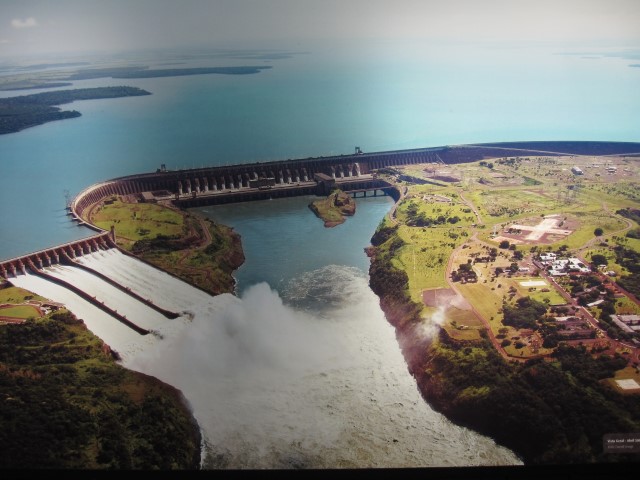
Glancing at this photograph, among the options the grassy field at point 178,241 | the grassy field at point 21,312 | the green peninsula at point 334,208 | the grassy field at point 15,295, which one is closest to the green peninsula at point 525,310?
the green peninsula at point 334,208

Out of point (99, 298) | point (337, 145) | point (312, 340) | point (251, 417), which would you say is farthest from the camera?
point (337, 145)

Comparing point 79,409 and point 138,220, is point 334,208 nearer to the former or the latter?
point 138,220

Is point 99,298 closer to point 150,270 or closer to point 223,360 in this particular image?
point 150,270

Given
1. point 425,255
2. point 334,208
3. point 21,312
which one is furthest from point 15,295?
point 334,208

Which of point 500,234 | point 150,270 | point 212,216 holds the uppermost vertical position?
point 500,234

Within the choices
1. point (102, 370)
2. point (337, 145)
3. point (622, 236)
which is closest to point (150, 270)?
point (102, 370)

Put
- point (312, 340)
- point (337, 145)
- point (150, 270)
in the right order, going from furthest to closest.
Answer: point (337, 145), point (150, 270), point (312, 340)

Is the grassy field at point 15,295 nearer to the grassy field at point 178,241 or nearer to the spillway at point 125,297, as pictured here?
the spillway at point 125,297
